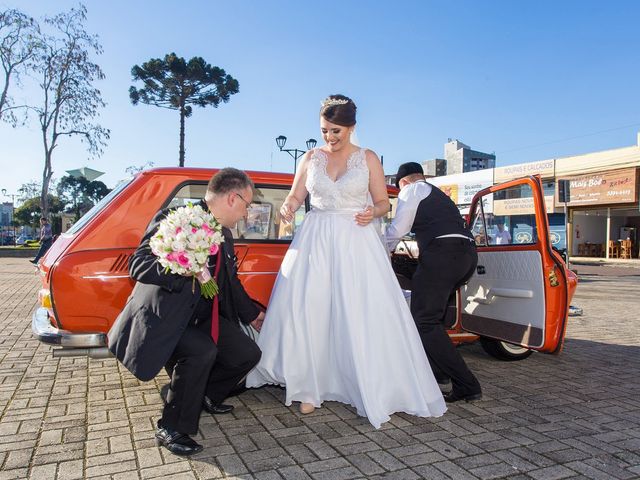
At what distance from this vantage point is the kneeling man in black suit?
291 centimetres

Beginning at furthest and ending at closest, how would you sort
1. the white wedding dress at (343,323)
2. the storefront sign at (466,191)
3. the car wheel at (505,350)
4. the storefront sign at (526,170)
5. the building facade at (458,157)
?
the building facade at (458,157) < the storefront sign at (466,191) < the storefront sign at (526,170) < the car wheel at (505,350) < the white wedding dress at (343,323)

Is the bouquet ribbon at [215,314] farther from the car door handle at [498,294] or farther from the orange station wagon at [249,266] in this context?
the car door handle at [498,294]

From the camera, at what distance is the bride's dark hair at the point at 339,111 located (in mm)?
3787

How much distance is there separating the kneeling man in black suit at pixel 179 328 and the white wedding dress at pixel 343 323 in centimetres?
46

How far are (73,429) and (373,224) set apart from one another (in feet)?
8.26

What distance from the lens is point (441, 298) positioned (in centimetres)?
396

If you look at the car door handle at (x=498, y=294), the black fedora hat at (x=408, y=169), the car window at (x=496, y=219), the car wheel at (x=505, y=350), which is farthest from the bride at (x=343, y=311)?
the car wheel at (x=505, y=350)

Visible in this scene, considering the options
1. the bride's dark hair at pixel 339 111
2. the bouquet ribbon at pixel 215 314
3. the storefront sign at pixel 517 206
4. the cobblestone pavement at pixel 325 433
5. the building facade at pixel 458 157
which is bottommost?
the cobblestone pavement at pixel 325 433

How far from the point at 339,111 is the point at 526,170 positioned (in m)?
31.9

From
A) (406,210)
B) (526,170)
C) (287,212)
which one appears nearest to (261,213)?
(287,212)

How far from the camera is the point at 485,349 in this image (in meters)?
5.64

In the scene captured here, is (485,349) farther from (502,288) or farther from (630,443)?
(630,443)

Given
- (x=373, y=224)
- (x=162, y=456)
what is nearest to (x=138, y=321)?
(x=162, y=456)

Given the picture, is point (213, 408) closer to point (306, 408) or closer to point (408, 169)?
point (306, 408)
